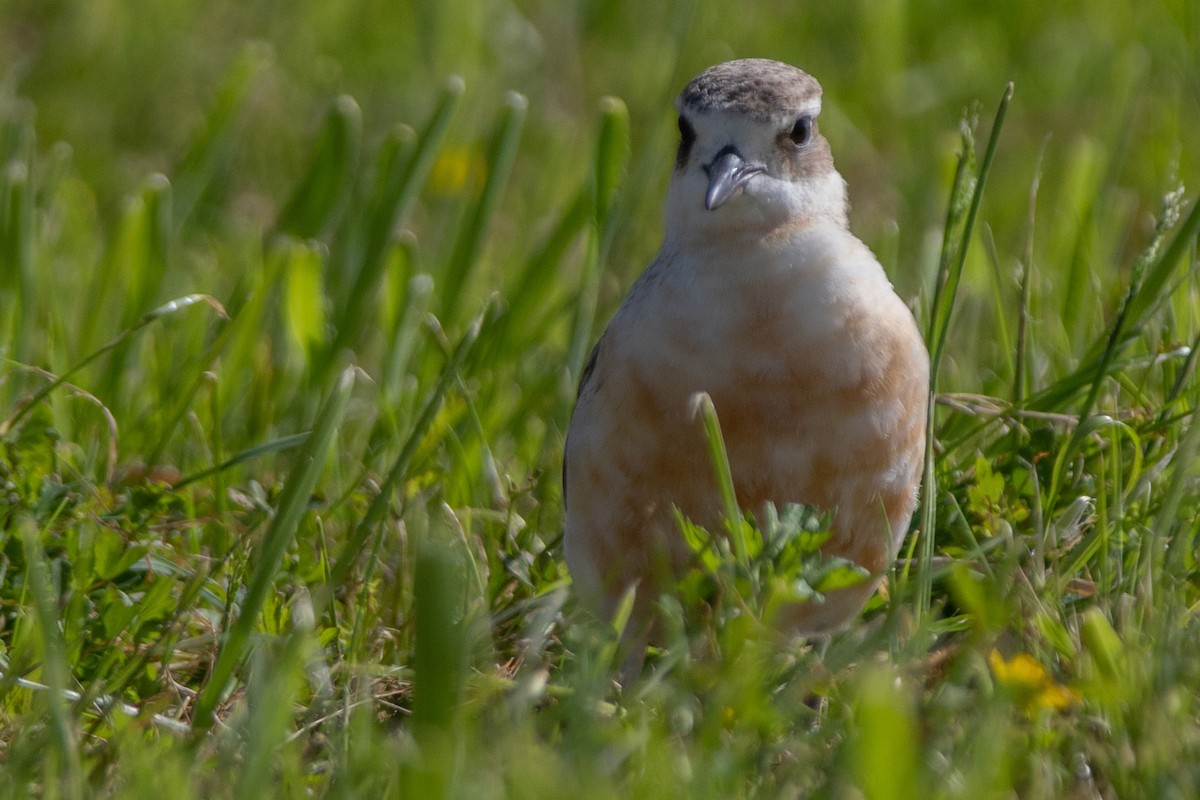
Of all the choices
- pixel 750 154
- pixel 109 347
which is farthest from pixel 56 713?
pixel 750 154

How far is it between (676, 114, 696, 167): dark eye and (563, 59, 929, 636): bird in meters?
0.04

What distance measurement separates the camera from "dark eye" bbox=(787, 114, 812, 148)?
3.31 m

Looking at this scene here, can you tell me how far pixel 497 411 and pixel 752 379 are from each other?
49.2 inches

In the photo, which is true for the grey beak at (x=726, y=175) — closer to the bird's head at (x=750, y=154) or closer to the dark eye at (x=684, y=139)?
the bird's head at (x=750, y=154)

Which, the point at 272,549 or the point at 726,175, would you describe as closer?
the point at 272,549

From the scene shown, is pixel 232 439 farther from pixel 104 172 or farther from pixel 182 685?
pixel 104 172

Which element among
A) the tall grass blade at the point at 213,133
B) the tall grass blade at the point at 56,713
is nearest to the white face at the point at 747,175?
the tall grass blade at the point at 56,713

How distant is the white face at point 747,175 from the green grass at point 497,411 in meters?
0.32

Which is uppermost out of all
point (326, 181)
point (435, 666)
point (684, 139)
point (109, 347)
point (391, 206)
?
point (684, 139)

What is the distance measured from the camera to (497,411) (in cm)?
415

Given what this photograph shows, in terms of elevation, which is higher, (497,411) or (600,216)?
(600,216)

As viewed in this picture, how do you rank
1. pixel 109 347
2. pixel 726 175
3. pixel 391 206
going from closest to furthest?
pixel 726 175 → pixel 109 347 → pixel 391 206

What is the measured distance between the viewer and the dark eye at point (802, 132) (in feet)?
10.9

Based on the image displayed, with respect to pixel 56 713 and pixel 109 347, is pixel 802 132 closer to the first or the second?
pixel 109 347
